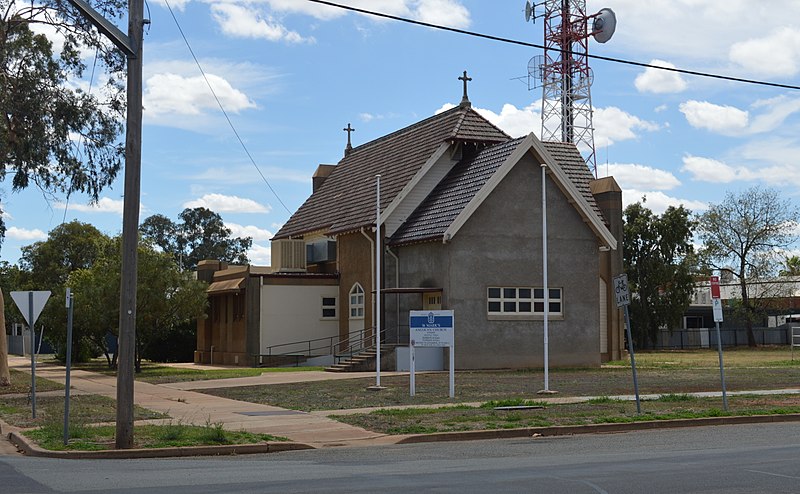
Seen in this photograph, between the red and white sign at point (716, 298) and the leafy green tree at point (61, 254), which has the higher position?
the leafy green tree at point (61, 254)

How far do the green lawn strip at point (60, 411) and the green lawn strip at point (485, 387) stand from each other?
3153 mm

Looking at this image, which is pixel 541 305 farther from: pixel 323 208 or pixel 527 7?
pixel 527 7

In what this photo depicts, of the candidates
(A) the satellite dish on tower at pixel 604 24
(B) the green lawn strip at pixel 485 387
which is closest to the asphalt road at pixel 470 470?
(B) the green lawn strip at pixel 485 387

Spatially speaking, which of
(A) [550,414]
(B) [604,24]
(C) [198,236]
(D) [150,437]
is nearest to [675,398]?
(A) [550,414]

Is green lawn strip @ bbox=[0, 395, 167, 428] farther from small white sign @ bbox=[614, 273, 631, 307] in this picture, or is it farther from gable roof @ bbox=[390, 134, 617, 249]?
gable roof @ bbox=[390, 134, 617, 249]

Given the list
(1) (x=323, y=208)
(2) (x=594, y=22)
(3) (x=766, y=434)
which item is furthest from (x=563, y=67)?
(3) (x=766, y=434)

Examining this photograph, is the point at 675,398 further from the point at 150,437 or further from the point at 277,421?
the point at 150,437

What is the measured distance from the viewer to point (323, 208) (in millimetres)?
44969

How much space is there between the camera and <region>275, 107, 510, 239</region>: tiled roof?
39.2 m

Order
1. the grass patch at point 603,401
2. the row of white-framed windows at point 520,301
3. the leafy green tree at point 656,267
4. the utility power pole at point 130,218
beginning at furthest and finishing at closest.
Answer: the leafy green tree at point 656,267, the row of white-framed windows at point 520,301, the grass patch at point 603,401, the utility power pole at point 130,218

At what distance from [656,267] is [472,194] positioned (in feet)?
124

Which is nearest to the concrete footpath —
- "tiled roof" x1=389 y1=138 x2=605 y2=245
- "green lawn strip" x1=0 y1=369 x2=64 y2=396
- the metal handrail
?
"green lawn strip" x1=0 y1=369 x2=64 y2=396

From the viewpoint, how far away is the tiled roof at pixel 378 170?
3925 cm

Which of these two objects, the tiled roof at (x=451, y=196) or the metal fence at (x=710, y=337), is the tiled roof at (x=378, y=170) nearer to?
the tiled roof at (x=451, y=196)
